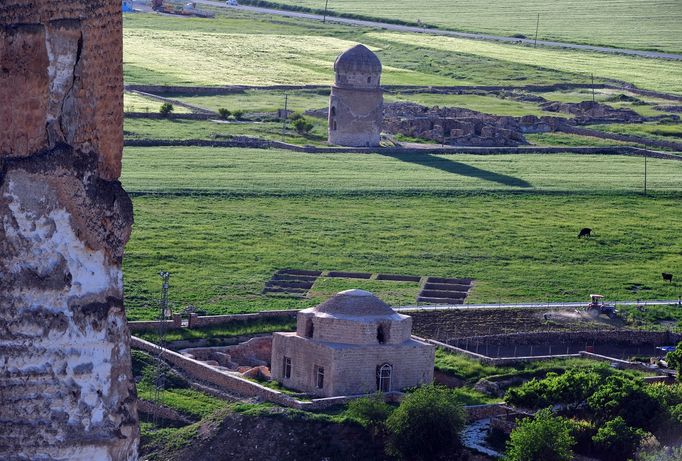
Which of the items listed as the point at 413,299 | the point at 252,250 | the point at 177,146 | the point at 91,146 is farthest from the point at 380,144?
the point at 91,146

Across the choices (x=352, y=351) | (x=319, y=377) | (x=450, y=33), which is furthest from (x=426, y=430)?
(x=450, y=33)

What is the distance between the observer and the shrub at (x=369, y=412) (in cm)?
4238

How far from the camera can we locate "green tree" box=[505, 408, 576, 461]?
39250 mm

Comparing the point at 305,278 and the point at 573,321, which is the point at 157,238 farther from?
the point at 573,321

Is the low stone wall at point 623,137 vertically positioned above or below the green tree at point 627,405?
below

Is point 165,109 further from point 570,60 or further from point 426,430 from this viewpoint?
point 426,430

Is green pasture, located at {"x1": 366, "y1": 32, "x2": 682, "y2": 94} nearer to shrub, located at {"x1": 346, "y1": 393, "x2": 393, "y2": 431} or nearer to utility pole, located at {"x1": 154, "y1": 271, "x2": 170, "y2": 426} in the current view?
utility pole, located at {"x1": 154, "y1": 271, "x2": 170, "y2": 426}

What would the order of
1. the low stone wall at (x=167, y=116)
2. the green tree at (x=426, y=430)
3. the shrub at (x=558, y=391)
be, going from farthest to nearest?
the low stone wall at (x=167, y=116)
the shrub at (x=558, y=391)
the green tree at (x=426, y=430)

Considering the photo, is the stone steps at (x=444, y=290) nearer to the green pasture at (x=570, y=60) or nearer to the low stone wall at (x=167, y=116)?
the low stone wall at (x=167, y=116)

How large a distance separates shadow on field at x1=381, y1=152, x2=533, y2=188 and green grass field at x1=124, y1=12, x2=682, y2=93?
28530 millimetres

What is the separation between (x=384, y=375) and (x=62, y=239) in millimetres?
36331

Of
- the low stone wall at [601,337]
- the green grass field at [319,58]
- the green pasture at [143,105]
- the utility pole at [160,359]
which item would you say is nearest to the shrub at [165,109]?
the green pasture at [143,105]

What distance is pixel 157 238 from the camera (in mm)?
62906

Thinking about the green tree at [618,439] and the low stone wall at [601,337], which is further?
the low stone wall at [601,337]
